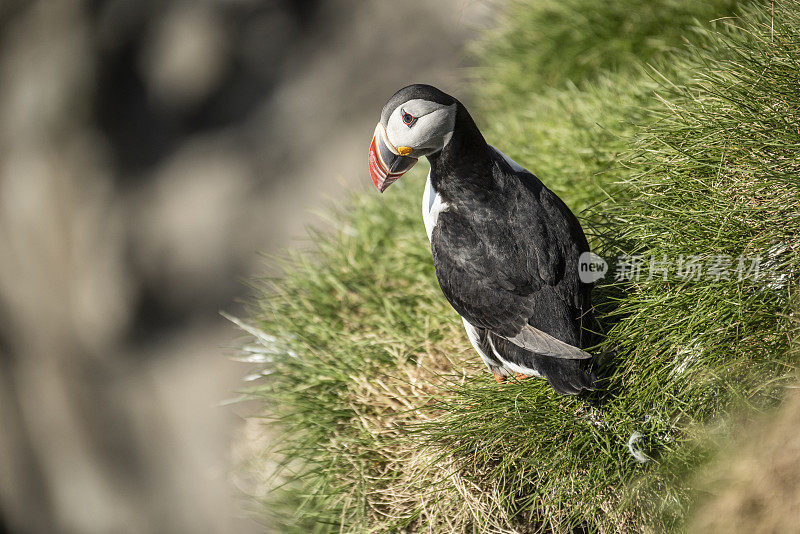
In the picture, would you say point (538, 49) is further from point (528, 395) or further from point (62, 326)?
point (62, 326)

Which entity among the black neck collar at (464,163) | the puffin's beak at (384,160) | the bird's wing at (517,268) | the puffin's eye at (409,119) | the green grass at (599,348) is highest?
the puffin's eye at (409,119)

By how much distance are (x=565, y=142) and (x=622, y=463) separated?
1.19 m

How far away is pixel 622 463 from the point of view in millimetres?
1433

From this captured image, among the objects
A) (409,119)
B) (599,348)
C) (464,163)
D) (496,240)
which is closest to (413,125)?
(409,119)

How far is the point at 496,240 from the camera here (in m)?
1.39

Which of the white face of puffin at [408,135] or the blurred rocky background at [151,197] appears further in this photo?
the blurred rocky background at [151,197]

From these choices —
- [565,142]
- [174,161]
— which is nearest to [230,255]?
[174,161]

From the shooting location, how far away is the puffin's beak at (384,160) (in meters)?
1.36

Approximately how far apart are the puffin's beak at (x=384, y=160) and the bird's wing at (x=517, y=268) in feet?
0.49

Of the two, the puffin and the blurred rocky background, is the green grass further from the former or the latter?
the blurred rocky background

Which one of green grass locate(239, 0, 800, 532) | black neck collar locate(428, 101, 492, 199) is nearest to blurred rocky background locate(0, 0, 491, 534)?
green grass locate(239, 0, 800, 532)

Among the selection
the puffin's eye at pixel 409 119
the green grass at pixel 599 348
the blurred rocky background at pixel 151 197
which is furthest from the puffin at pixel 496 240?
the blurred rocky background at pixel 151 197

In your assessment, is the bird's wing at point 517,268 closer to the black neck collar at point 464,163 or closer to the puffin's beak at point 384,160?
the black neck collar at point 464,163

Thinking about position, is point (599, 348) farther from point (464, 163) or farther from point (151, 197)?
point (151, 197)
